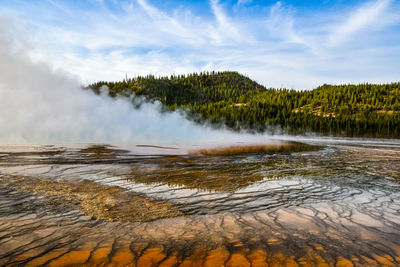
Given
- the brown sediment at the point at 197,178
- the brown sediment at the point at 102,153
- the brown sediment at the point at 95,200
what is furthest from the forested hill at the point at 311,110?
the brown sediment at the point at 95,200

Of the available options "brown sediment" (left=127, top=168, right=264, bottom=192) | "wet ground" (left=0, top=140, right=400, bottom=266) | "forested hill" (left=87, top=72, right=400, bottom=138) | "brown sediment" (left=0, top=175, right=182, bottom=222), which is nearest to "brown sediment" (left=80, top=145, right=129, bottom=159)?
"brown sediment" (left=127, top=168, right=264, bottom=192)

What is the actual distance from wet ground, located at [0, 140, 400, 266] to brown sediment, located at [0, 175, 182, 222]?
0.02 metres

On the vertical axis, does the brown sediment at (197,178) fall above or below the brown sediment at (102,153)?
below

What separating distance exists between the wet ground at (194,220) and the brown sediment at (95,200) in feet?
0.08

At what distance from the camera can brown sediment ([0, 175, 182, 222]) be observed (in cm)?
595

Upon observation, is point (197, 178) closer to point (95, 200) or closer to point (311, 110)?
point (95, 200)

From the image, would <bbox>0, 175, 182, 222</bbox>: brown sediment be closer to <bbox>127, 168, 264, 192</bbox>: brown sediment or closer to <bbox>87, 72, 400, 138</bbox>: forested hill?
<bbox>127, 168, 264, 192</bbox>: brown sediment

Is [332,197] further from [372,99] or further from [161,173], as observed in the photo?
[372,99]

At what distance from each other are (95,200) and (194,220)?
2.95 metres

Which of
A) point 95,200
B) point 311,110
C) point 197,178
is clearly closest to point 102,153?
point 197,178

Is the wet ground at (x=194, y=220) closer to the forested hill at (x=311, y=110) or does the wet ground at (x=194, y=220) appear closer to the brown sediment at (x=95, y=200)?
the brown sediment at (x=95, y=200)

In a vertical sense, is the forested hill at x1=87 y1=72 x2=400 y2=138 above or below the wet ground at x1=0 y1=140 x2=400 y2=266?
above

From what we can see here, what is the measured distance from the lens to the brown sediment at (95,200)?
19.5 ft

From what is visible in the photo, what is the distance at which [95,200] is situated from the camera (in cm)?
689
